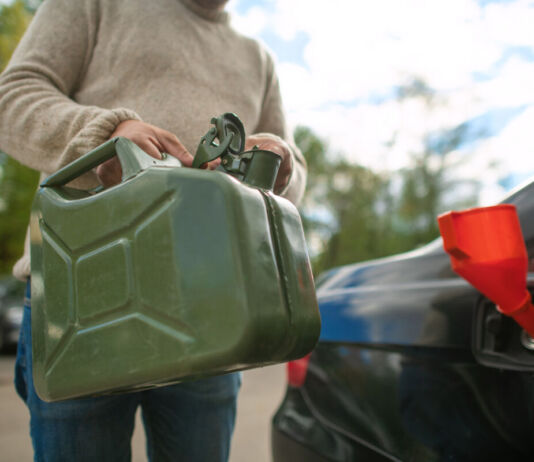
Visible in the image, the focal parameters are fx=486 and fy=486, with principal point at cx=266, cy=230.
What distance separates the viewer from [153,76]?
120cm

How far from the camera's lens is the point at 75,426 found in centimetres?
103

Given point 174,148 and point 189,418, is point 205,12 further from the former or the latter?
point 189,418

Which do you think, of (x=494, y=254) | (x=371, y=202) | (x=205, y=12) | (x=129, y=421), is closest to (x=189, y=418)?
(x=129, y=421)

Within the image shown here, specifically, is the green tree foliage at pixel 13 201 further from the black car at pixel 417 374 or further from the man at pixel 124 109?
the black car at pixel 417 374

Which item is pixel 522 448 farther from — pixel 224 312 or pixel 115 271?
pixel 115 271

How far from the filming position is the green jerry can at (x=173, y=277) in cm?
70

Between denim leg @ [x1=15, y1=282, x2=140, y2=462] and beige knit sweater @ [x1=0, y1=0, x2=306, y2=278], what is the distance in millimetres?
316

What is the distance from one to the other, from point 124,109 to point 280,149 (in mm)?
336

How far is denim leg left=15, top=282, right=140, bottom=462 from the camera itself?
40.4 inches

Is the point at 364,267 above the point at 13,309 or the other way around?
above

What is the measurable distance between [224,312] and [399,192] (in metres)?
23.6

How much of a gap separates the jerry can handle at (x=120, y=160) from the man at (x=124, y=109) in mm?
35

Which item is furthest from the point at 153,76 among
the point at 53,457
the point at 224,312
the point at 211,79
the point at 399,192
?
the point at 399,192

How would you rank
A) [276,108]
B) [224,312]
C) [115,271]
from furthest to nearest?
[276,108] < [115,271] < [224,312]
